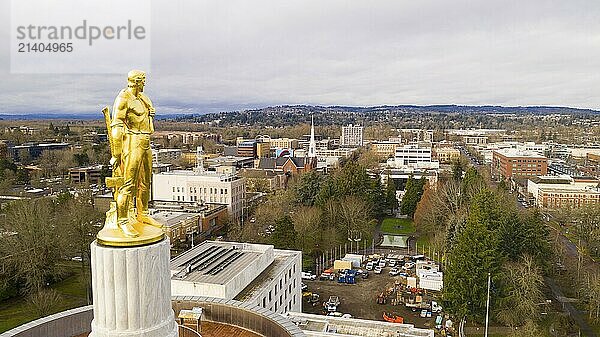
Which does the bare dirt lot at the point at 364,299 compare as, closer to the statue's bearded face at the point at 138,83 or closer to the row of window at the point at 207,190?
the row of window at the point at 207,190

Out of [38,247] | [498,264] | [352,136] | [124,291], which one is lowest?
[498,264]

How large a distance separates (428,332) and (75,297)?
23.9 metres

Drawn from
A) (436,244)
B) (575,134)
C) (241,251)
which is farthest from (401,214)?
(575,134)

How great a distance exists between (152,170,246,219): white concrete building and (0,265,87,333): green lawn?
21254 millimetres

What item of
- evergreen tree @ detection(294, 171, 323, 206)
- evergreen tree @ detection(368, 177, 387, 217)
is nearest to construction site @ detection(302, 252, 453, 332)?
evergreen tree @ detection(294, 171, 323, 206)

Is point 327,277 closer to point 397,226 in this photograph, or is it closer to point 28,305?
point 28,305

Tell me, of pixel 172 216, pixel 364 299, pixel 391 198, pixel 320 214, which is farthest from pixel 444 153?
pixel 364 299

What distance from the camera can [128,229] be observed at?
8547 millimetres

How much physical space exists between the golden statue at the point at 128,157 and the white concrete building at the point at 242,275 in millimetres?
14053

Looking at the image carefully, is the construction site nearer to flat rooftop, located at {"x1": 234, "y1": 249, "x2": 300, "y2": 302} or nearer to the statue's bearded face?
flat rooftop, located at {"x1": 234, "y1": 249, "x2": 300, "y2": 302}

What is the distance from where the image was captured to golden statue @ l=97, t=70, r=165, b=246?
8627 millimetres

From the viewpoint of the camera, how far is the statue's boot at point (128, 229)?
27.9ft

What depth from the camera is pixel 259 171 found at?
76.7 metres

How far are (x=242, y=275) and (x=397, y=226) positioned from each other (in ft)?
123
